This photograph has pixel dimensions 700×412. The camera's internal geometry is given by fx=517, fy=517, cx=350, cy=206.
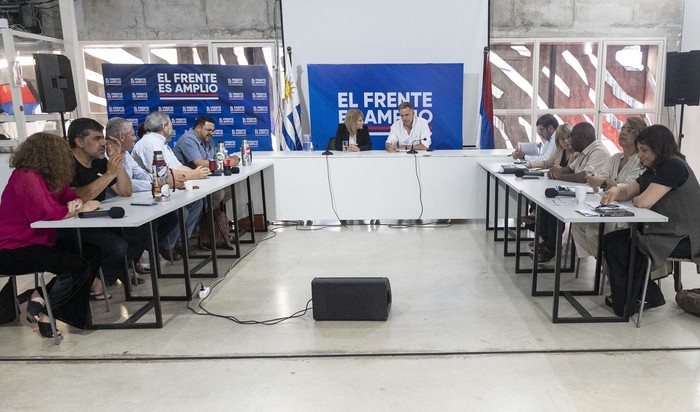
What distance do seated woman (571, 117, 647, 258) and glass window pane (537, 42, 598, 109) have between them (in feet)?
19.1

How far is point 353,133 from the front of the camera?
5.89 metres

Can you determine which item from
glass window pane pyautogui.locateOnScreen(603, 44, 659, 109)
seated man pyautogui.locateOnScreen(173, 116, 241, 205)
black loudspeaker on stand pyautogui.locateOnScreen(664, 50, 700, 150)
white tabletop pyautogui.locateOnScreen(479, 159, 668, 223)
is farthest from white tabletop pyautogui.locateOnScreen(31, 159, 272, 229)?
glass window pane pyautogui.locateOnScreen(603, 44, 659, 109)

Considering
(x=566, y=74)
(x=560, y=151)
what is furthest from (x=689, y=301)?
(x=566, y=74)

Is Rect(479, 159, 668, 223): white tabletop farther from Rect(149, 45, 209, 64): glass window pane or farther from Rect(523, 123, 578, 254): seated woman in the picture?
Rect(149, 45, 209, 64): glass window pane

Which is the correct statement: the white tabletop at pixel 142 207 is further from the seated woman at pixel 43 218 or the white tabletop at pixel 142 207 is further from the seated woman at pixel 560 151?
the seated woman at pixel 560 151

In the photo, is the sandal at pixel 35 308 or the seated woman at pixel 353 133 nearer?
the sandal at pixel 35 308

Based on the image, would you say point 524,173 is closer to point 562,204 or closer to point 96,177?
point 562,204

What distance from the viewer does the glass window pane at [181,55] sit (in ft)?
24.6

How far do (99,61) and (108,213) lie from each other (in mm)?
5874

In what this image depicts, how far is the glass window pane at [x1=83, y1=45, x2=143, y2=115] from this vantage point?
7.62m

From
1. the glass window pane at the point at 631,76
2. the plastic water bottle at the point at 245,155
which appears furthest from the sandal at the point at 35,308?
the glass window pane at the point at 631,76

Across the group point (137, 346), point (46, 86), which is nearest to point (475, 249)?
point (137, 346)

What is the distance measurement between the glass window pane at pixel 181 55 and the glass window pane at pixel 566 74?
5.56 m

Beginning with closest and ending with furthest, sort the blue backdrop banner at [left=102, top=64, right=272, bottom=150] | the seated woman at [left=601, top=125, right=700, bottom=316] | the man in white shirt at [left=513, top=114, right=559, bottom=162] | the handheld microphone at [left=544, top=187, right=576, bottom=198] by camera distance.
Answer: the seated woman at [left=601, top=125, right=700, bottom=316] → the handheld microphone at [left=544, top=187, right=576, bottom=198] → the man in white shirt at [left=513, top=114, right=559, bottom=162] → the blue backdrop banner at [left=102, top=64, right=272, bottom=150]
